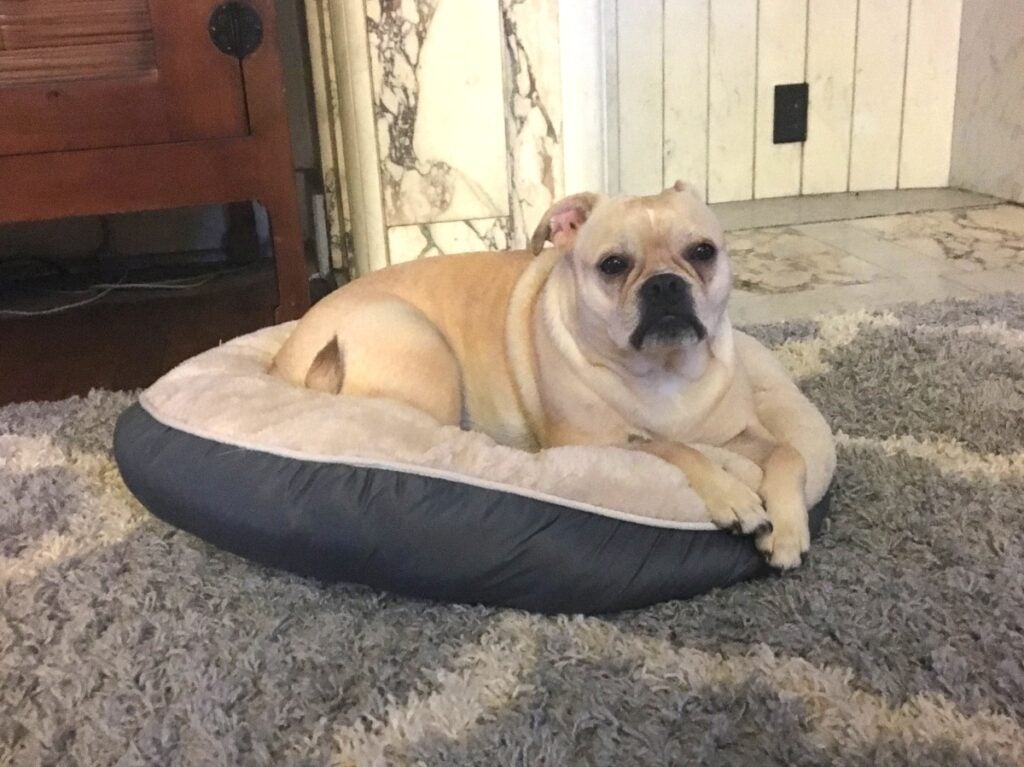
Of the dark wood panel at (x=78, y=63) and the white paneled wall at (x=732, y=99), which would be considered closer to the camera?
the dark wood panel at (x=78, y=63)

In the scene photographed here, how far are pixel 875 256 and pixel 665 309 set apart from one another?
1657mm

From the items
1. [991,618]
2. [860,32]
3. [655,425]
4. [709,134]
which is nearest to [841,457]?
[655,425]

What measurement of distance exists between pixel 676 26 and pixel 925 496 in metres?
2.27

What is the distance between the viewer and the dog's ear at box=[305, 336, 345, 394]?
4.84 ft

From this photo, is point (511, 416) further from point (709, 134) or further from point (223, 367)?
point (709, 134)

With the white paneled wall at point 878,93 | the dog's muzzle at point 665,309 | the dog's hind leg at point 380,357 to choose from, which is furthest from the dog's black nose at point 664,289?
the white paneled wall at point 878,93

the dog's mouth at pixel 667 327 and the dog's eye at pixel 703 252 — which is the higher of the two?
the dog's eye at pixel 703 252

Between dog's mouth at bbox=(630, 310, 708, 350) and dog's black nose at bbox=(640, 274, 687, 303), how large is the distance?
2 centimetres

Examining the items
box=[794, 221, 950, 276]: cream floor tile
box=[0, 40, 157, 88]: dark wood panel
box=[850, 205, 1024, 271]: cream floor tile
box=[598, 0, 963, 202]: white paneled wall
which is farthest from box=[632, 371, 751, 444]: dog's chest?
box=[598, 0, 963, 202]: white paneled wall

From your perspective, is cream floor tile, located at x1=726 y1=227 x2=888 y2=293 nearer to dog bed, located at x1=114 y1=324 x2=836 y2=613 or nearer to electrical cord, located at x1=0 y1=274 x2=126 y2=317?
dog bed, located at x1=114 y1=324 x2=836 y2=613

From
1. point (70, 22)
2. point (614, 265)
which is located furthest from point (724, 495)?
point (70, 22)

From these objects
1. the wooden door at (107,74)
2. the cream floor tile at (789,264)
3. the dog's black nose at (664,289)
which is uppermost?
the wooden door at (107,74)

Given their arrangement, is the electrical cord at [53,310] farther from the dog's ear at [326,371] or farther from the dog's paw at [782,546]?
the dog's paw at [782,546]

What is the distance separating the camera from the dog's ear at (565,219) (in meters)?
1.46
